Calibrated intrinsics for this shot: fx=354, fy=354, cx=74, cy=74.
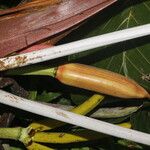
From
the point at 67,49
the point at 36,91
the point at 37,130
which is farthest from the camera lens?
the point at 36,91

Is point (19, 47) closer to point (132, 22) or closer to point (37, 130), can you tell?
point (37, 130)

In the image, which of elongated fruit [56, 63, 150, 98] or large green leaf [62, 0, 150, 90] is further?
large green leaf [62, 0, 150, 90]

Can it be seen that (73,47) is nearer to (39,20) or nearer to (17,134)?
(39,20)

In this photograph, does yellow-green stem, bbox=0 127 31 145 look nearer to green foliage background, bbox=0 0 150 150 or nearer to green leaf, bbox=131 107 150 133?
green foliage background, bbox=0 0 150 150

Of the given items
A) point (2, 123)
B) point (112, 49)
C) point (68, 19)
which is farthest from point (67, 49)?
point (2, 123)

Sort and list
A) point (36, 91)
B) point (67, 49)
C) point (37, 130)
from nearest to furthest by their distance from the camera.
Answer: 1. point (67, 49)
2. point (37, 130)
3. point (36, 91)

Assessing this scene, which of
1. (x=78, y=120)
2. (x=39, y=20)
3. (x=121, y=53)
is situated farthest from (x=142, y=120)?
(x=39, y=20)

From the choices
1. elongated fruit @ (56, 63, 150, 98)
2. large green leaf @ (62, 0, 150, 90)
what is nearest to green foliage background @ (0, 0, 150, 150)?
large green leaf @ (62, 0, 150, 90)
